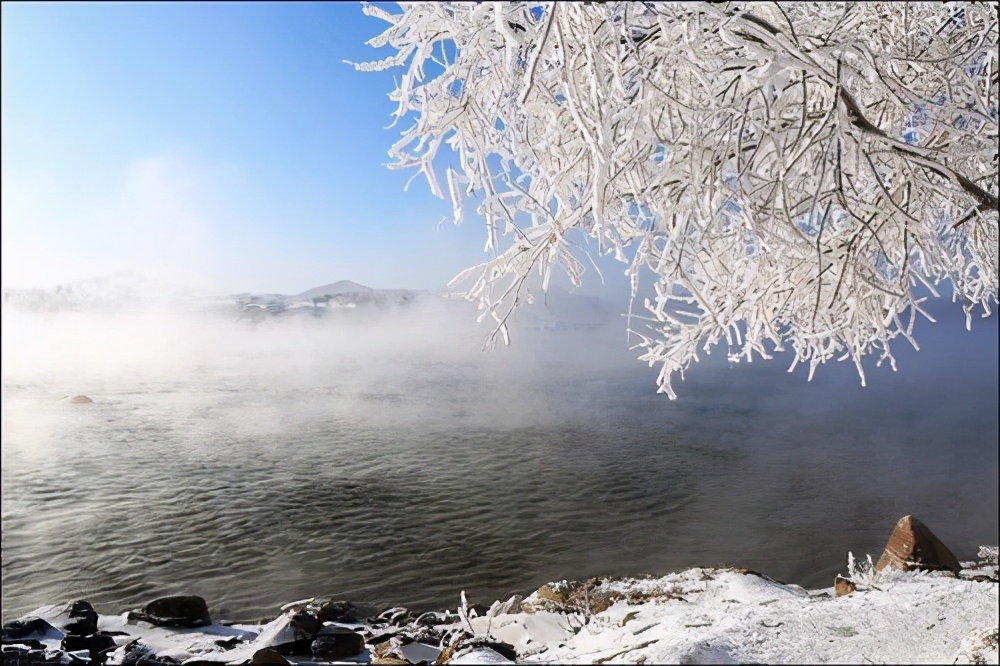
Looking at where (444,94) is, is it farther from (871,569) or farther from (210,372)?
(210,372)

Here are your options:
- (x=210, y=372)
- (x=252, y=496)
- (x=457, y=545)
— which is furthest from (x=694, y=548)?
(x=210, y=372)

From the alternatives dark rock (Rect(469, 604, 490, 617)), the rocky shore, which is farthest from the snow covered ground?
dark rock (Rect(469, 604, 490, 617))

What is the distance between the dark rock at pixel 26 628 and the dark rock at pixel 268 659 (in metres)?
1.75

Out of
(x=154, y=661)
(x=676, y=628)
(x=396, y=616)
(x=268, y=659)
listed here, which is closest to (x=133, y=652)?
(x=154, y=661)

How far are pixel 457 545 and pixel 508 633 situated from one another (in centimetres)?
274

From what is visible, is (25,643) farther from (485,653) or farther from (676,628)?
(676,628)

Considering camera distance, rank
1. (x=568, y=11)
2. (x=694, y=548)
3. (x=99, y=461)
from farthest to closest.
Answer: (x=99, y=461) < (x=694, y=548) < (x=568, y=11)

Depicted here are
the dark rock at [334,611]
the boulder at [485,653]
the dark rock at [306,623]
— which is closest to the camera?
the boulder at [485,653]

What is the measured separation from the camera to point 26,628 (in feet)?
13.0

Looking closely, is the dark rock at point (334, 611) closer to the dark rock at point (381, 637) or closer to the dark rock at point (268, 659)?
the dark rock at point (381, 637)

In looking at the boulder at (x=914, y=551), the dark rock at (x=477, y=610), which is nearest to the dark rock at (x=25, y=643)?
the dark rock at (x=477, y=610)

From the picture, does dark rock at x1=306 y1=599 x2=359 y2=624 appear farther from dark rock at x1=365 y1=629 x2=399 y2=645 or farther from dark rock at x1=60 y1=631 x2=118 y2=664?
dark rock at x1=60 y1=631 x2=118 y2=664

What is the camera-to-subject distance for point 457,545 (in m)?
5.85

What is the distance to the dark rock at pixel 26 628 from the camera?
12.6 ft
